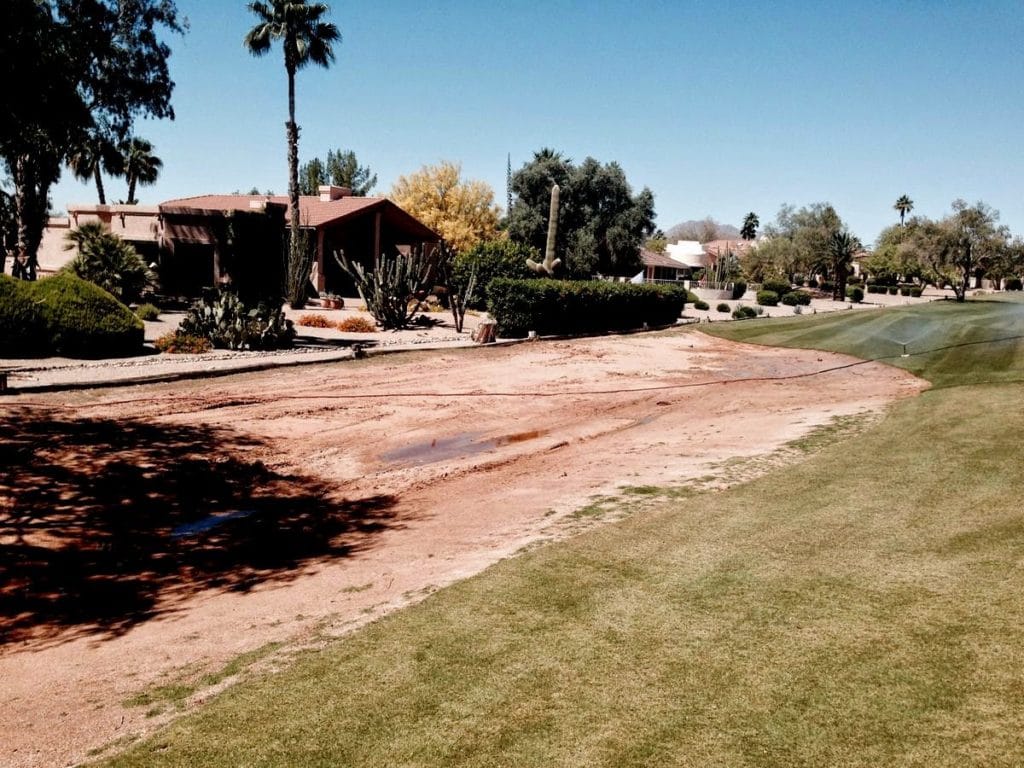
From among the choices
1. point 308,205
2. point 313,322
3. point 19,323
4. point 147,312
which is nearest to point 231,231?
point 313,322

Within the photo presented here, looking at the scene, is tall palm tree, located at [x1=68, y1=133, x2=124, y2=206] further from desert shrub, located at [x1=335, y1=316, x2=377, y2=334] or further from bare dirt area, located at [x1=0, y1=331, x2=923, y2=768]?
bare dirt area, located at [x1=0, y1=331, x2=923, y2=768]

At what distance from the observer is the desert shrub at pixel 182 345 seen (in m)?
20.1

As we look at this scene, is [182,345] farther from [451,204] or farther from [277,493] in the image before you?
[451,204]

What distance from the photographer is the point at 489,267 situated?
3744 centimetres

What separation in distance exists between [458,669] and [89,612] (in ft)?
12.0

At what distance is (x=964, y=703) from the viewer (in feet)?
13.5

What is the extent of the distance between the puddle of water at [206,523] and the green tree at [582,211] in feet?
170

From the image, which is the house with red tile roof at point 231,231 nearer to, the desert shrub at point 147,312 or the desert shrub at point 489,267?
the desert shrub at point 147,312

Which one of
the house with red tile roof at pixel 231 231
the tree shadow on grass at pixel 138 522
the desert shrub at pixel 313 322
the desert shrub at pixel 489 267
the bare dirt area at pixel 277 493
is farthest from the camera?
the desert shrub at pixel 489 267

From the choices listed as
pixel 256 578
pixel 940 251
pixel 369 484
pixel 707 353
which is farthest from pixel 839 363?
pixel 940 251

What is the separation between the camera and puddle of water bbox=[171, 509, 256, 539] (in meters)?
8.59

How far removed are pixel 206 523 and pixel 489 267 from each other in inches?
1164

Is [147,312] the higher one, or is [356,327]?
[147,312]

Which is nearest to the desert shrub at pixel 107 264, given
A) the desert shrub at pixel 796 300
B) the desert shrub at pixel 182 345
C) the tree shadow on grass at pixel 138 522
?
the desert shrub at pixel 182 345
